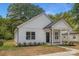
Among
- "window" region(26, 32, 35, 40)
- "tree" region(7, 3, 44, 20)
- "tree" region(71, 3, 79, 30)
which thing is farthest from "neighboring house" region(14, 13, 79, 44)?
"tree" region(71, 3, 79, 30)

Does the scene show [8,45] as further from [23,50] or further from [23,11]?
[23,11]

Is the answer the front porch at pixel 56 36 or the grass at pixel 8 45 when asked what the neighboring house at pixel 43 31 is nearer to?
the front porch at pixel 56 36

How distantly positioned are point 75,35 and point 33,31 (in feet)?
2.87

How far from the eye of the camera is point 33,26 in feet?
29.6

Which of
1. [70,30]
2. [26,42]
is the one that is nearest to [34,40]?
[26,42]

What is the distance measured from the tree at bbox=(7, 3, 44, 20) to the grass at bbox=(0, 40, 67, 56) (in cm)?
55

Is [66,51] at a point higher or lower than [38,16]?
lower

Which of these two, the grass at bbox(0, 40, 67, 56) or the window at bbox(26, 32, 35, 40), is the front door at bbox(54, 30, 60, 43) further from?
the window at bbox(26, 32, 35, 40)

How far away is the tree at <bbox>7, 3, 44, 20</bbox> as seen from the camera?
8.91 m

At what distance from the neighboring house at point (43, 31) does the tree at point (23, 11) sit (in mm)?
105

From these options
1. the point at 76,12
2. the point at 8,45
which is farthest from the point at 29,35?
the point at 76,12

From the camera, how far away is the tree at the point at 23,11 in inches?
351

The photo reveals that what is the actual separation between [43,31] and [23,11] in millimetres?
588

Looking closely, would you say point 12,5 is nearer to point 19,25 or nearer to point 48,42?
point 19,25
